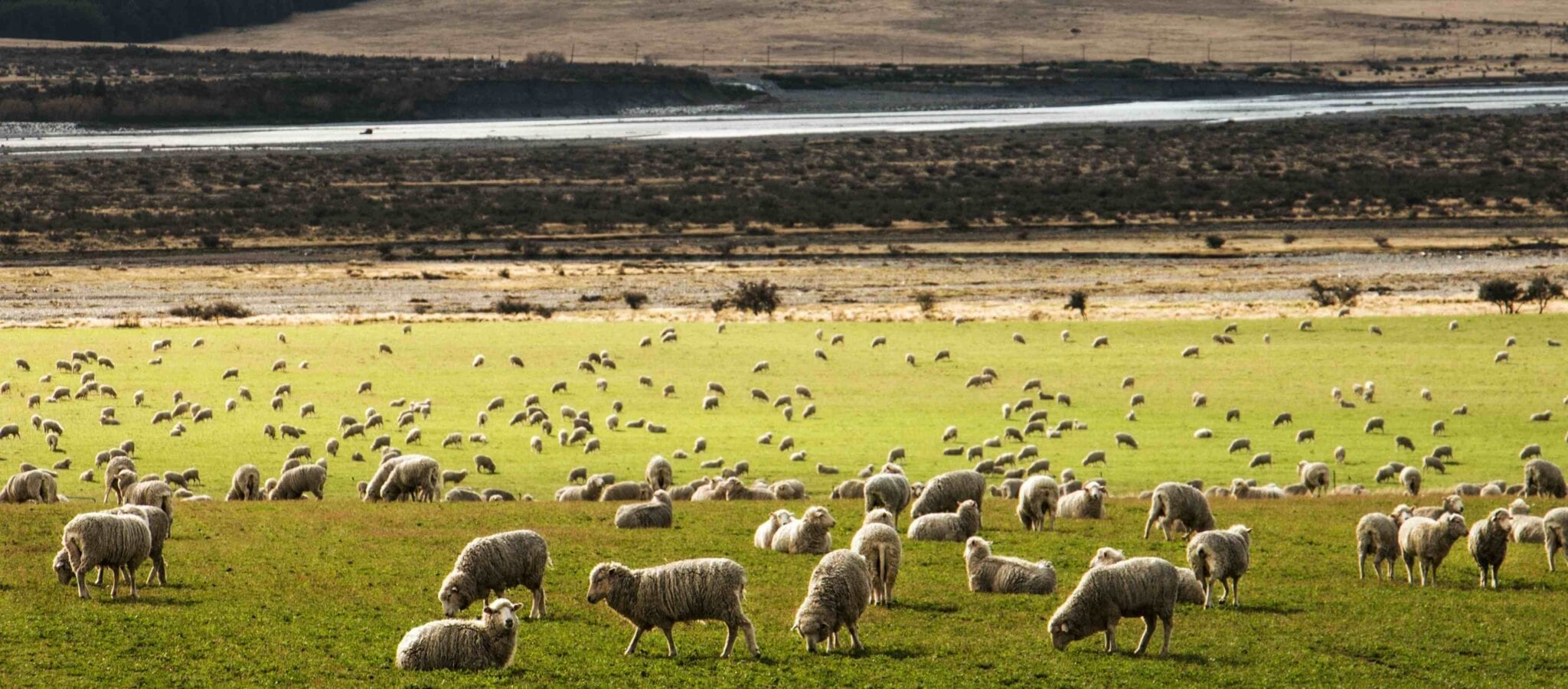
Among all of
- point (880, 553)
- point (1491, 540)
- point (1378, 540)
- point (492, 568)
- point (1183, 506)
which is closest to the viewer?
point (492, 568)

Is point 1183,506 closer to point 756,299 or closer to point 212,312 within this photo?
point 756,299

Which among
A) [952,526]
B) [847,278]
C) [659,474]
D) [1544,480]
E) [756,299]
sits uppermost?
[952,526]

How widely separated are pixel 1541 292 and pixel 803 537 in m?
34.0

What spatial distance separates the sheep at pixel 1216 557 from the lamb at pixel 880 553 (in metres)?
2.85

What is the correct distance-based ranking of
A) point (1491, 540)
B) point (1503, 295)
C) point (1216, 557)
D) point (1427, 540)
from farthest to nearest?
point (1503, 295)
point (1427, 540)
point (1491, 540)
point (1216, 557)

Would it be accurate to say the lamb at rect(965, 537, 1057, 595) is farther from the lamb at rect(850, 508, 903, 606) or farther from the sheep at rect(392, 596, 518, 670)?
the sheep at rect(392, 596, 518, 670)

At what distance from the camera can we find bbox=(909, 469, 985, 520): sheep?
21469 millimetres

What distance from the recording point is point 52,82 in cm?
14388

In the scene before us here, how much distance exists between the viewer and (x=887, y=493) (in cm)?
2094

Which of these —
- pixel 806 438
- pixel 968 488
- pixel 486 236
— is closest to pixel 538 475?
pixel 806 438

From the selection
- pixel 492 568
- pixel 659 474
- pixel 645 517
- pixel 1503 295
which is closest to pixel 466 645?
pixel 492 568

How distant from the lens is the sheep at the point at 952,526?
20.4 meters

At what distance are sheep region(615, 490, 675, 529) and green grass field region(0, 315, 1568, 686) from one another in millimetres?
585

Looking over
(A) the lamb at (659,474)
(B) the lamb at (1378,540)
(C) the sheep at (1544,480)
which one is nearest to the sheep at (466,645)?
(B) the lamb at (1378,540)
